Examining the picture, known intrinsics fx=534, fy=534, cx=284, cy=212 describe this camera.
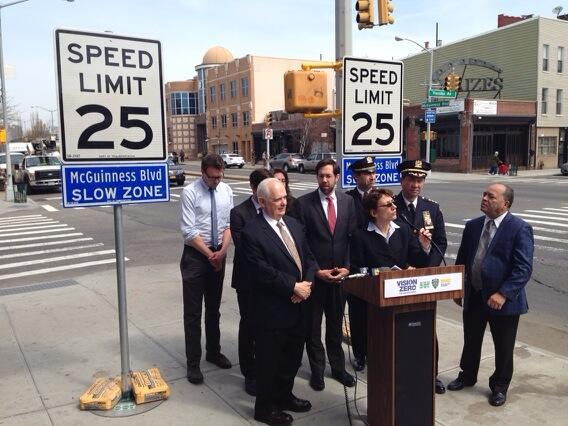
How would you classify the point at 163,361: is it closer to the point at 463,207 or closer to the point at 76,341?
the point at 76,341

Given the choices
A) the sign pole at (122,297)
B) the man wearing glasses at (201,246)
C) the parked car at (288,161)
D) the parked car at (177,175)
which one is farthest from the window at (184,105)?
the sign pole at (122,297)

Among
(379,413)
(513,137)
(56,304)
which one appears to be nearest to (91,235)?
(56,304)

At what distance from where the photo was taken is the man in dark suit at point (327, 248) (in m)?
4.61

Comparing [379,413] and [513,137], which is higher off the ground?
[513,137]

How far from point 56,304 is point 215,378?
11.7 ft

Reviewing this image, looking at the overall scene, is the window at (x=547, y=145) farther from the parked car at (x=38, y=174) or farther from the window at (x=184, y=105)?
the window at (x=184, y=105)

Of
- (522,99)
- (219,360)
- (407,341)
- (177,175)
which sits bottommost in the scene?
(219,360)

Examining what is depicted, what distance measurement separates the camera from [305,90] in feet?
19.5

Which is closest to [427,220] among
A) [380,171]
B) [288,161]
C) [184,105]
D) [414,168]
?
[414,168]

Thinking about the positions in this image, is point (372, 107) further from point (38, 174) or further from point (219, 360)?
point (38, 174)

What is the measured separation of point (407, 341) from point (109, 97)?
9.10ft

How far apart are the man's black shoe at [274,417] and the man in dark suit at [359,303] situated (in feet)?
→ 4.16

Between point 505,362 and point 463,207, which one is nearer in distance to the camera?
point 505,362

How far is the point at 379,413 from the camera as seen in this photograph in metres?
3.67
